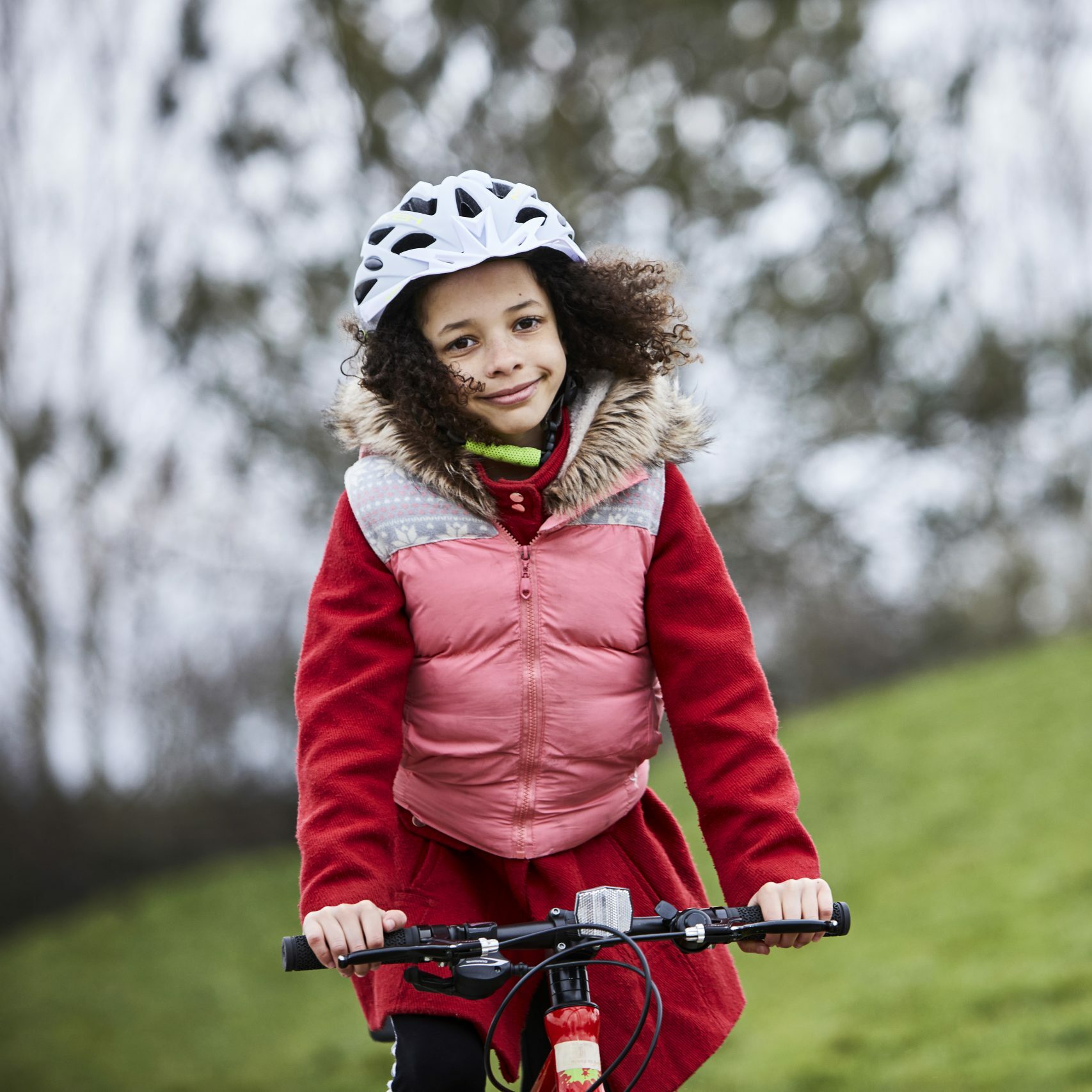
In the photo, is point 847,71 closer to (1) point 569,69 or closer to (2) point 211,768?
(1) point 569,69

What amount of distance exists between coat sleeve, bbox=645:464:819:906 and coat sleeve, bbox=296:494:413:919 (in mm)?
468

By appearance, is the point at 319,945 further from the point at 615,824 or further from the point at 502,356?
the point at 502,356

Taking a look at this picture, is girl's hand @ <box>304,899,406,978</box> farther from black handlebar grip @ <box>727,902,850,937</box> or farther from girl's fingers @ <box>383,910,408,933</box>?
black handlebar grip @ <box>727,902,850,937</box>

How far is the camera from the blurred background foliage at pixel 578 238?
33.6 feet

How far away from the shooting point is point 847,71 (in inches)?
448

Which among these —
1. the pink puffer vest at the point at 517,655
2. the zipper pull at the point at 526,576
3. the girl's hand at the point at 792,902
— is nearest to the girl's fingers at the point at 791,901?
the girl's hand at the point at 792,902

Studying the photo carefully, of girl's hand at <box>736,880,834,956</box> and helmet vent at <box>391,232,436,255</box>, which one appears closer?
girl's hand at <box>736,880,834,956</box>

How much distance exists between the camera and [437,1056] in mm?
2209

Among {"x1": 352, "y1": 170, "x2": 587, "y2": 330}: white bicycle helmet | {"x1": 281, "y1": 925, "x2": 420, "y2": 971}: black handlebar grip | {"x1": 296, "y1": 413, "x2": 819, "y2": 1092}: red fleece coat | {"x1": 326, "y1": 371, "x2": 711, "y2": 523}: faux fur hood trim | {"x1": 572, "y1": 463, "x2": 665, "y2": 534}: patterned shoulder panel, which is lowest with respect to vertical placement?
{"x1": 281, "y1": 925, "x2": 420, "y2": 971}: black handlebar grip

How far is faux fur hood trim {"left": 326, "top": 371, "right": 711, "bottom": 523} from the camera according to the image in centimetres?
240

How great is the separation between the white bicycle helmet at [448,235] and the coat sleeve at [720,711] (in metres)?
0.51

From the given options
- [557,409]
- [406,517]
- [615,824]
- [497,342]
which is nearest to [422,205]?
[497,342]

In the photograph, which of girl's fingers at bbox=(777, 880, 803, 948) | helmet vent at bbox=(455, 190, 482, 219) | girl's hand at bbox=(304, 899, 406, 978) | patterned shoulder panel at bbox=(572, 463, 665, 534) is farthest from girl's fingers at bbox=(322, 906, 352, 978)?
helmet vent at bbox=(455, 190, 482, 219)

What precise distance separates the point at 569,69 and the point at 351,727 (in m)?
9.95
